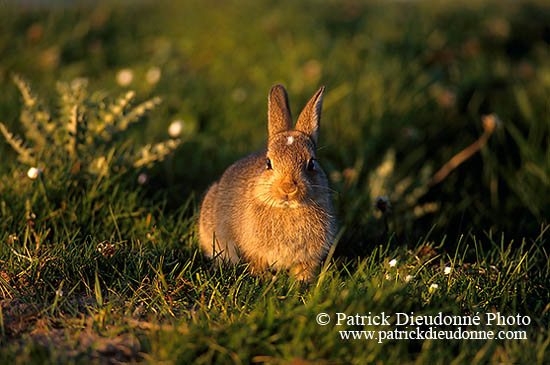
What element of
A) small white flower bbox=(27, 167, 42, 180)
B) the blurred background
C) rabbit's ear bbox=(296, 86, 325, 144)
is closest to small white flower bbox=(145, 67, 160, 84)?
the blurred background

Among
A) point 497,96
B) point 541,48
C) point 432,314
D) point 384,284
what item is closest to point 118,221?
point 384,284

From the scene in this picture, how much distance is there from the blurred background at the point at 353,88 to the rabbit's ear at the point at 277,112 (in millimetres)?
670

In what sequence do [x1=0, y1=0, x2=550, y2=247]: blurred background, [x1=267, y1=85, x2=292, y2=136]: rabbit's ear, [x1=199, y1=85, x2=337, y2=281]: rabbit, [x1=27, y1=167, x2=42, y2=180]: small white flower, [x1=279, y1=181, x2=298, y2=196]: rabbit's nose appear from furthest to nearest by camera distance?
[x1=0, y1=0, x2=550, y2=247]: blurred background
[x1=267, y1=85, x2=292, y2=136]: rabbit's ear
[x1=27, y1=167, x2=42, y2=180]: small white flower
[x1=199, y1=85, x2=337, y2=281]: rabbit
[x1=279, y1=181, x2=298, y2=196]: rabbit's nose

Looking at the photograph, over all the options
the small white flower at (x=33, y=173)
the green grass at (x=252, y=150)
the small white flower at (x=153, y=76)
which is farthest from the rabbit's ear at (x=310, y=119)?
the small white flower at (x=153, y=76)

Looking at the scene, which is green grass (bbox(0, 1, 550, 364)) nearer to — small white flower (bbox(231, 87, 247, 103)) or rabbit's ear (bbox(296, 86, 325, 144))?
small white flower (bbox(231, 87, 247, 103))

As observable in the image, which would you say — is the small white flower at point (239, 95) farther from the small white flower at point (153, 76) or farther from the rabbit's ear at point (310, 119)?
the rabbit's ear at point (310, 119)

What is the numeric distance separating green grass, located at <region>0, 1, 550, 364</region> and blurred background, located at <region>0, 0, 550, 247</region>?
0.10 ft

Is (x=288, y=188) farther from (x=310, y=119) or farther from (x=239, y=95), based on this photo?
(x=239, y=95)

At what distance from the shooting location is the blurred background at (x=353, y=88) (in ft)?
16.3

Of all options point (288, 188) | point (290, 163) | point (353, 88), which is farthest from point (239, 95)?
point (288, 188)

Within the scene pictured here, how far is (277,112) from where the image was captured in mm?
3928

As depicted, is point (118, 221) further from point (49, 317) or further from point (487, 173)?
point (487, 173)

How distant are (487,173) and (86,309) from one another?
4.20 m

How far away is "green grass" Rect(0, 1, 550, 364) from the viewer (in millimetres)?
2686
